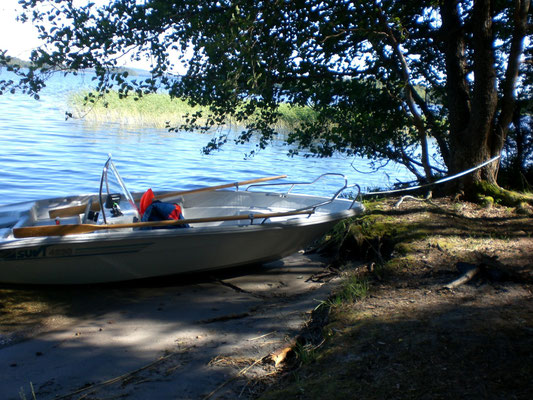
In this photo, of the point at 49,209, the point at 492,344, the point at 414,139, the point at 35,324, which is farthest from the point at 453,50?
the point at 35,324

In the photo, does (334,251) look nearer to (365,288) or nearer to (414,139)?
(365,288)

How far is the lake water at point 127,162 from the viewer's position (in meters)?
13.3

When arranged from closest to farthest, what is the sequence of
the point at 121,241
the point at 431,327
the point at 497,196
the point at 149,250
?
the point at 431,327
the point at 121,241
the point at 149,250
the point at 497,196

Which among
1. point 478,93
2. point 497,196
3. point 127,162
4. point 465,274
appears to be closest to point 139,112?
point 127,162

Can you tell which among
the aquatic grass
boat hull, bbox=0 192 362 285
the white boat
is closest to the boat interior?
the white boat

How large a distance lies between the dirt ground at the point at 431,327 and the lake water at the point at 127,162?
17.1 feet

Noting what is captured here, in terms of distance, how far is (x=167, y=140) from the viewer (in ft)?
71.3

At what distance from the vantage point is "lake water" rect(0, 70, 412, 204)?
43.8ft

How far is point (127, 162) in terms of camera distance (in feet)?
54.0

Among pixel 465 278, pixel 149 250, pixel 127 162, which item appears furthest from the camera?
pixel 127 162

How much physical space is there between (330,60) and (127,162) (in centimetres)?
947

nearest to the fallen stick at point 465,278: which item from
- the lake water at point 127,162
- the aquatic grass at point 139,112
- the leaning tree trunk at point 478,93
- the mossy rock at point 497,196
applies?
the mossy rock at point 497,196

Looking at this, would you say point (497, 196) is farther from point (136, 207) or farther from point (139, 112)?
point (139, 112)

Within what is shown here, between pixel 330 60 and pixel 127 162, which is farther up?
pixel 330 60
